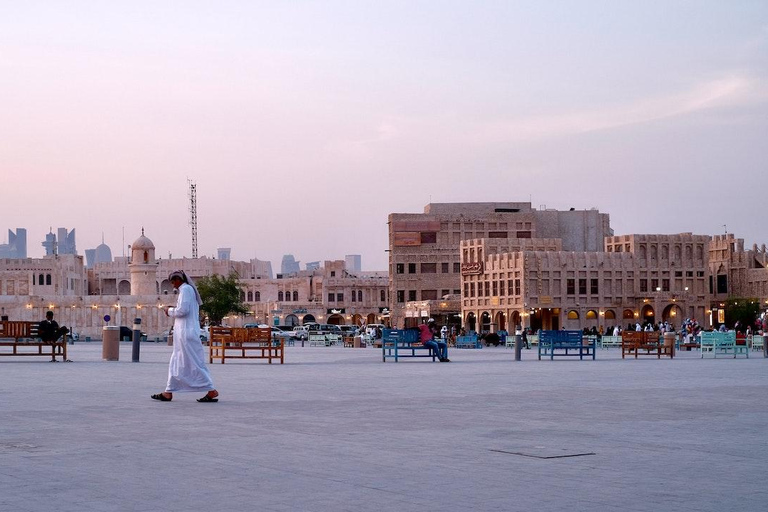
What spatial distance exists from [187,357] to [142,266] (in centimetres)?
9445

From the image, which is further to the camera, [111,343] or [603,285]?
[603,285]

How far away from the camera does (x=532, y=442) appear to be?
1023 cm

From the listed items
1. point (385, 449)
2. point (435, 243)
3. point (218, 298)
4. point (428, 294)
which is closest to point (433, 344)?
point (385, 449)

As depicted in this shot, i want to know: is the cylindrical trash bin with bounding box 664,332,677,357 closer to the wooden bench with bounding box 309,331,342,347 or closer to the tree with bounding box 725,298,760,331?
the wooden bench with bounding box 309,331,342,347

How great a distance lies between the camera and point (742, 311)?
99375 millimetres

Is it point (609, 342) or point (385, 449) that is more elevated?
point (609, 342)

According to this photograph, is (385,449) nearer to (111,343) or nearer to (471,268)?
(111,343)

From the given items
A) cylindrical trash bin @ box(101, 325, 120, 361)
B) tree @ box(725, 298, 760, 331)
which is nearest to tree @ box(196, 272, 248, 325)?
tree @ box(725, 298, 760, 331)

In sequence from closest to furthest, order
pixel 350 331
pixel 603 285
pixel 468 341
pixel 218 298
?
pixel 468 341 < pixel 350 331 < pixel 603 285 < pixel 218 298

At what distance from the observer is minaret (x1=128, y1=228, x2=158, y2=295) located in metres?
107

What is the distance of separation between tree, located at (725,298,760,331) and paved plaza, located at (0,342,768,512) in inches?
3340

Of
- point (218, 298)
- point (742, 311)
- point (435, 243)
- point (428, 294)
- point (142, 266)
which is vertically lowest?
point (742, 311)

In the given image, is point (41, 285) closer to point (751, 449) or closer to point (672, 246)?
point (672, 246)

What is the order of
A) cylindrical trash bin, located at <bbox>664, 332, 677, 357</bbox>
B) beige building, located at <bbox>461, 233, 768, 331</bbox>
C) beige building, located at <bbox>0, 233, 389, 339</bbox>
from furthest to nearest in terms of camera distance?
beige building, located at <bbox>0, 233, 389, 339</bbox>, beige building, located at <bbox>461, 233, 768, 331</bbox>, cylindrical trash bin, located at <bbox>664, 332, 677, 357</bbox>
